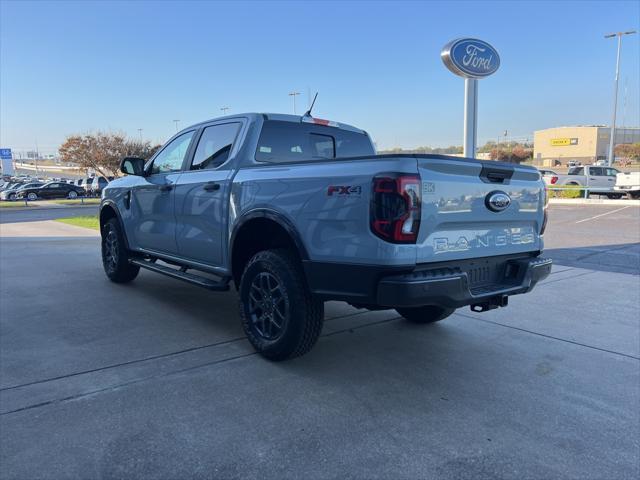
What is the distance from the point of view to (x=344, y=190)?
310 centimetres

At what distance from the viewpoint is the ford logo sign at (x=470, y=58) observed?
11.0m

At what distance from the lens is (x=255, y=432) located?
2.82 m

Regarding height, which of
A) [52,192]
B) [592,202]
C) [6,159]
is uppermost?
[6,159]

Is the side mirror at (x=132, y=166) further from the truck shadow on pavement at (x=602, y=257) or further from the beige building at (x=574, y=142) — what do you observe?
the beige building at (x=574, y=142)

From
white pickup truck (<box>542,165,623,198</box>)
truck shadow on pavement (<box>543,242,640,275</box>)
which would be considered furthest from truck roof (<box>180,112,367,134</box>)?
white pickup truck (<box>542,165,623,198</box>)

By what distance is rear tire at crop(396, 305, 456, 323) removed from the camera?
4711 mm

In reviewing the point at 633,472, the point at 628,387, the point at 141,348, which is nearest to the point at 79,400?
the point at 141,348

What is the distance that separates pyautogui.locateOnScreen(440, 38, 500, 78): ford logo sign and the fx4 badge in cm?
903

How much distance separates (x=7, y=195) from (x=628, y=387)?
43.0m

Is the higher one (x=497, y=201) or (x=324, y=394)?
(x=497, y=201)

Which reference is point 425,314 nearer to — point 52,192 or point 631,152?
point 52,192

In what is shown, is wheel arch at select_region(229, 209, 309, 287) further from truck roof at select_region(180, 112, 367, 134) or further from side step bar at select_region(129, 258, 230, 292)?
truck roof at select_region(180, 112, 367, 134)

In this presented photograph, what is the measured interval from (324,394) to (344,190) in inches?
56.3

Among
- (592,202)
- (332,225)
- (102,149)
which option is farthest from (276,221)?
(102,149)
